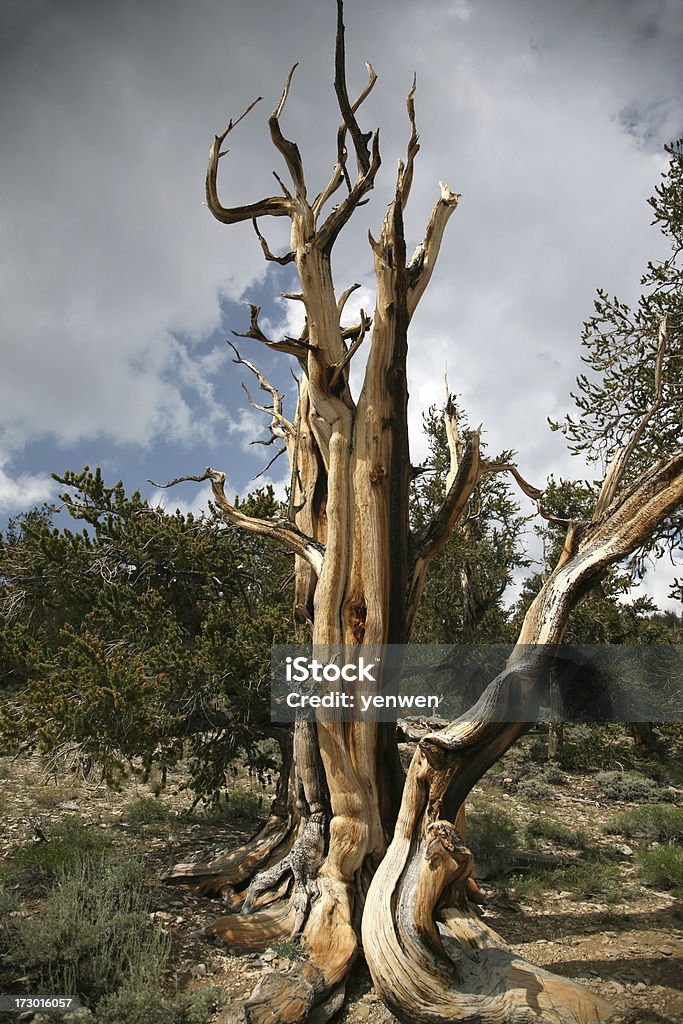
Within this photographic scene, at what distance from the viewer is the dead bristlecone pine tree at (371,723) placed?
361 cm

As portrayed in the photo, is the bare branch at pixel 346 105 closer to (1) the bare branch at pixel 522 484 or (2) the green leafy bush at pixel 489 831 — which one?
(1) the bare branch at pixel 522 484

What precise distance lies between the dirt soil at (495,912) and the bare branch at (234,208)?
460cm

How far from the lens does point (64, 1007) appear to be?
3.63m

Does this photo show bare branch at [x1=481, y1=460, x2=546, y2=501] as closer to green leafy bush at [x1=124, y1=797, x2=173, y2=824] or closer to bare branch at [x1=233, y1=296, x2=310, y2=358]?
bare branch at [x1=233, y1=296, x2=310, y2=358]

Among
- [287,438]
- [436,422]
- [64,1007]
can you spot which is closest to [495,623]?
[436,422]

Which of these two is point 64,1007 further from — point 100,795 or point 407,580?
point 100,795

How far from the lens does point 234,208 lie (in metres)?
5.95

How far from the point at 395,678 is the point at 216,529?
2.61m

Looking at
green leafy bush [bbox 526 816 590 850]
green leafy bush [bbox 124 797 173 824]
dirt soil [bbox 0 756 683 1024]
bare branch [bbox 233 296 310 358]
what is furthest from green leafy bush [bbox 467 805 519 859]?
bare branch [bbox 233 296 310 358]

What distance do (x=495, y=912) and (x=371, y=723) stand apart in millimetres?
2071

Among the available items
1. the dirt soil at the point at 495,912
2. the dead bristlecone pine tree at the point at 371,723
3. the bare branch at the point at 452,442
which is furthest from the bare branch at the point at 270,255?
the dirt soil at the point at 495,912

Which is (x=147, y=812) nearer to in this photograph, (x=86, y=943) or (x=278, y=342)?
(x=86, y=943)

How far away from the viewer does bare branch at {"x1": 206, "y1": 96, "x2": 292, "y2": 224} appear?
19.1ft

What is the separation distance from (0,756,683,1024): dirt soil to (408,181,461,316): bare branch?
461 centimetres
